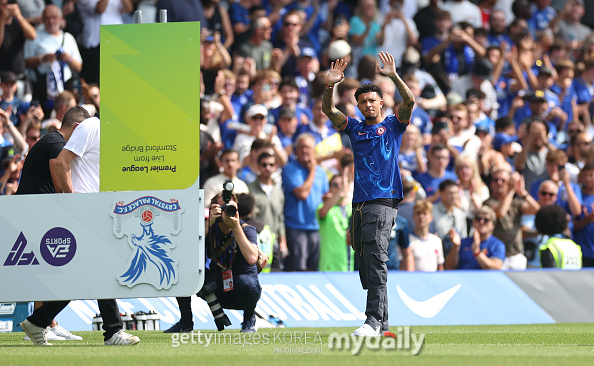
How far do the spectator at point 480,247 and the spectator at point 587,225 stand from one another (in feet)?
4.99

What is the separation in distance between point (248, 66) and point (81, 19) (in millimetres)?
2844

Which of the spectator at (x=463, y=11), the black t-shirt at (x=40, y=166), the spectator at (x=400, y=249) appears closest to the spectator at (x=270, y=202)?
the spectator at (x=400, y=249)

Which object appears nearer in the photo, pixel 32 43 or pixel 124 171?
pixel 124 171

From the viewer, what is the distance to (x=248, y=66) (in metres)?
16.9

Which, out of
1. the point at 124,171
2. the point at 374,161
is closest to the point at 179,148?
the point at 124,171

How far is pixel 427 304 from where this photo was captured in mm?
13227

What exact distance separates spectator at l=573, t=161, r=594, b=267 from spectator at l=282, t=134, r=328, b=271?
394cm

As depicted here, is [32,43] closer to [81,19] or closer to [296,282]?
[81,19]

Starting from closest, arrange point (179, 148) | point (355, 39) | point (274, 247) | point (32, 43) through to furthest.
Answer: point (179, 148), point (274, 247), point (32, 43), point (355, 39)

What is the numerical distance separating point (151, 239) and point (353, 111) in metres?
7.77

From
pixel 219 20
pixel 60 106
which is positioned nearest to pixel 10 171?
pixel 60 106

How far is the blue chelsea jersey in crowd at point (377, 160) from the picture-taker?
9.34 m

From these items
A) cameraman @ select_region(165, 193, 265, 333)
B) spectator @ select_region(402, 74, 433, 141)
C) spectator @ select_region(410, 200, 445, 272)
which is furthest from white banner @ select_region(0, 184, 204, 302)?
spectator @ select_region(402, 74, 433, 141)

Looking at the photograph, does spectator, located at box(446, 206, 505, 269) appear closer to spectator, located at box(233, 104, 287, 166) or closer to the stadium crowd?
the stadium crowd
